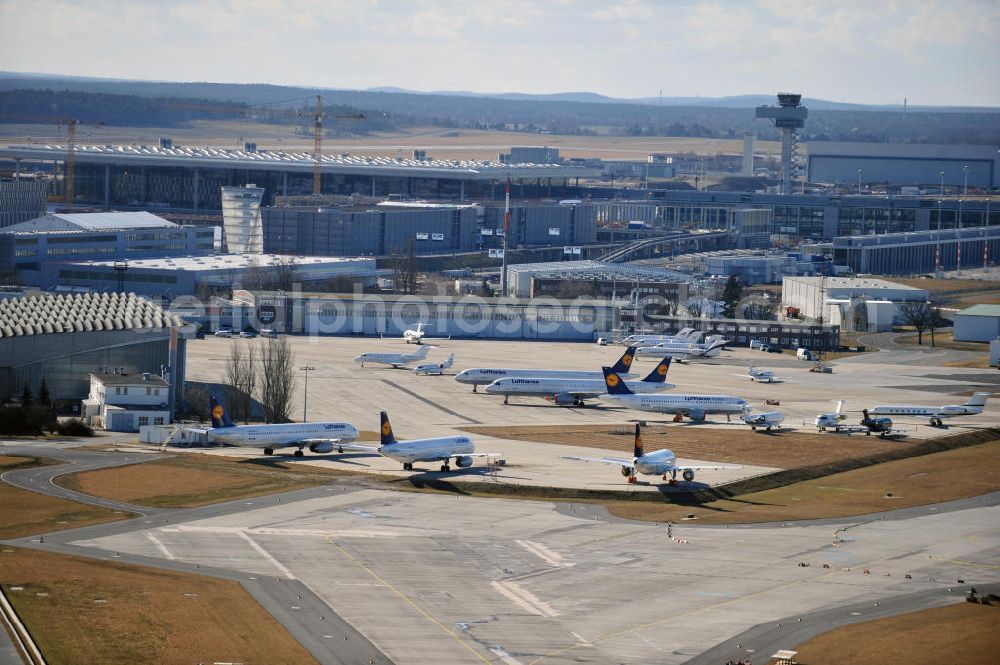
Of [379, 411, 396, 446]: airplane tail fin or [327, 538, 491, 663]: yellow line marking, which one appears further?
[379, 411, 396, 446]: airplane tail fin

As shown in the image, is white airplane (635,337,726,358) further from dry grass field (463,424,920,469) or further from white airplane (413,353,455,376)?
dry grass field (463,424,920,469)

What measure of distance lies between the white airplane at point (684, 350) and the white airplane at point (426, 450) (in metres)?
61.0

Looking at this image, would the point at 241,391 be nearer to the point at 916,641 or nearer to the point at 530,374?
the point at 530,374

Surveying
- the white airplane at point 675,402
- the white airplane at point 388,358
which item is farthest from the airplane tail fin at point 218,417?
the white airplane at point 388,358

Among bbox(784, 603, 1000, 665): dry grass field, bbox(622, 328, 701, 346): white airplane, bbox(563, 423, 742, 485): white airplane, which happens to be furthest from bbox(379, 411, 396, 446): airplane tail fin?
bbox(622, 328, 701, 346): white airplane

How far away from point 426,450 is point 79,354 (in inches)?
1393

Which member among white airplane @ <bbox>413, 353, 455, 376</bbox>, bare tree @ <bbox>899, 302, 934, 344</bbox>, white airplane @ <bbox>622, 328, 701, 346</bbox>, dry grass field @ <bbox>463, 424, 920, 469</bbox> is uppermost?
bare tree @ <bbox>899, 302, 934, 344</bbox>

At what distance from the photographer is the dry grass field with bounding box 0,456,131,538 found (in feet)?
245

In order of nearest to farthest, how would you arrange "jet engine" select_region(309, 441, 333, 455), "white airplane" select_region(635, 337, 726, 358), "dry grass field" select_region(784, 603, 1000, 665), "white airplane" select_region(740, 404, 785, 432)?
"dry grass field" select_region(784, 603, 1000, 665) → "jet engine" select_region(309, 441, 333, 455) → "white airplane" select_region(740, 404, 785, 432) → "white airplane" select_region(635, 337, 726, 358)

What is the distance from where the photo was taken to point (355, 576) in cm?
6825

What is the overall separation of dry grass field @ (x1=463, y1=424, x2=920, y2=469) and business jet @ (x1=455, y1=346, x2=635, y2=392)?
12.2m

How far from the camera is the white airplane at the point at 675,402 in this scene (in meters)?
116

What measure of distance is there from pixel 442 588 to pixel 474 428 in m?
43.3

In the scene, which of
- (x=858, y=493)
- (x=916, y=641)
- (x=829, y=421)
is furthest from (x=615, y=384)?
(x=916, y=641)
